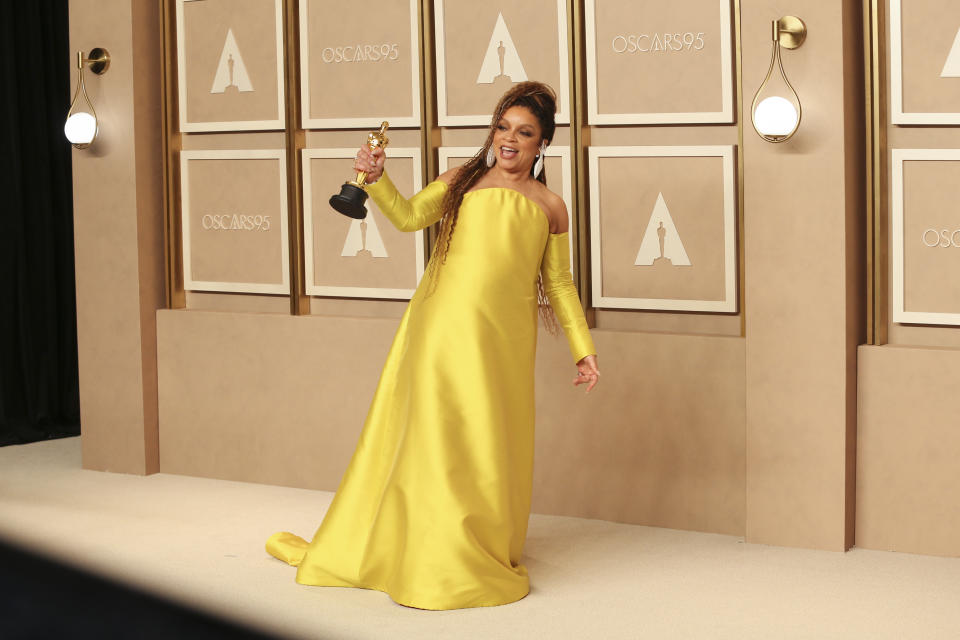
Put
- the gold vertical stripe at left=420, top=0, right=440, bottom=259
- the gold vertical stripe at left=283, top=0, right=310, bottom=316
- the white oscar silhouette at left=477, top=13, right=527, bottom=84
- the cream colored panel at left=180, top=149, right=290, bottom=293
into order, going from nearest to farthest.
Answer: the white oscar silhouette at left=477, top=13, right=527, bottom=84
the gold vertical stripe at left=420, top=0, right=440, bottom=259
the gold vertical stripe at left=283, top=0, right=310, bottom=316
the cream colored panel at left=180, top=149, right=290, bottom=293

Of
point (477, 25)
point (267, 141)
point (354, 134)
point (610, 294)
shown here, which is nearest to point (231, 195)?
point (267, 141)

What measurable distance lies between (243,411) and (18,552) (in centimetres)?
459

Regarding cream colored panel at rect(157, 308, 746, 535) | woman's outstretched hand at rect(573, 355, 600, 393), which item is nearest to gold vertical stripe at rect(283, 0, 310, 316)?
cream colored panel at rect(157, 308, 746, 535)

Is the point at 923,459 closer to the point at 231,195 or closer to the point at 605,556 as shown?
the point at 605,556

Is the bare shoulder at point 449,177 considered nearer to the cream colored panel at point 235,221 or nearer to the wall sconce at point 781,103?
the wall sconce at point 781,103

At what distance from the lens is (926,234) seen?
3.83 metres

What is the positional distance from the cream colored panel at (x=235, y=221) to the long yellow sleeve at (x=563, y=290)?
1.80 metres

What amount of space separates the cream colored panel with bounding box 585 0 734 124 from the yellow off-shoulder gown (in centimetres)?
94

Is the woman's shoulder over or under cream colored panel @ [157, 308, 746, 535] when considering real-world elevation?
over

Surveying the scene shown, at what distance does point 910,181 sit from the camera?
151 inches

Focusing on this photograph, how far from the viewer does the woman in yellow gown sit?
325cm

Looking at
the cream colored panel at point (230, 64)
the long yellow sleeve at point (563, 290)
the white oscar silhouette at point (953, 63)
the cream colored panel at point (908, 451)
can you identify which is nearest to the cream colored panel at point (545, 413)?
the cream colored panel at point (908, 451)

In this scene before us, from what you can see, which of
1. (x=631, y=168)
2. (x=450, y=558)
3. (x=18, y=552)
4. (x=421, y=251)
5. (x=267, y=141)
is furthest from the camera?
(x=267, y=141)

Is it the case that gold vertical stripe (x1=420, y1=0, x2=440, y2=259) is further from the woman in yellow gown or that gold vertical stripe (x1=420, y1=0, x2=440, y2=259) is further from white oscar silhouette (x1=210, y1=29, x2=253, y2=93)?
the woman in yellow gown
